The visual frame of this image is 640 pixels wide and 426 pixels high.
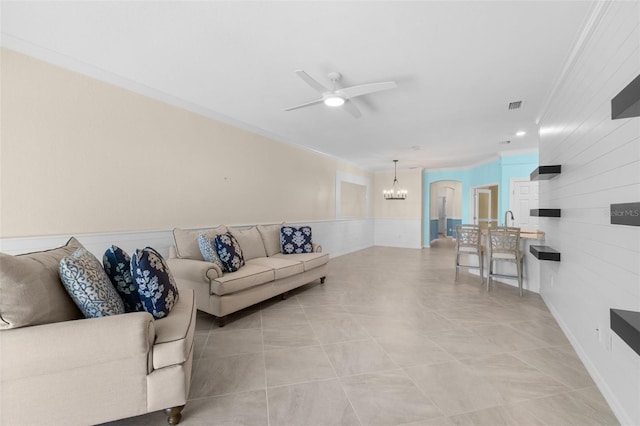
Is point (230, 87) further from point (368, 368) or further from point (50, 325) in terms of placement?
point (368, 368)

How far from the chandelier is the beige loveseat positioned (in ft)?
24.5

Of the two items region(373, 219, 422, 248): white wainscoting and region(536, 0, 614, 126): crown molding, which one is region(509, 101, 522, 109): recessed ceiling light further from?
region(373, 219, 422, 248): white wainscoting

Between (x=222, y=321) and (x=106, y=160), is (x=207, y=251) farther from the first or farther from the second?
(x=106, y=160)

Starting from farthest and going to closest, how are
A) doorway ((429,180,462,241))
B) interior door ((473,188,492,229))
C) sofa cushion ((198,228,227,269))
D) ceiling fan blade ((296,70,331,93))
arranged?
doorway ((429,180,462,241)) < interior door ((473,188,492,229)) < sofa cushion ((198,228,227,269)) < ceiling fan blade ((296,70,331,93))

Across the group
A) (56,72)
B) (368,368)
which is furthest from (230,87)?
(368,368)

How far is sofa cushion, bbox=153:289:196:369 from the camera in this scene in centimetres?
147

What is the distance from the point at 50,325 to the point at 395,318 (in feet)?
9.32

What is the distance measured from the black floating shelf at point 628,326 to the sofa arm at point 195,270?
9.50 ft

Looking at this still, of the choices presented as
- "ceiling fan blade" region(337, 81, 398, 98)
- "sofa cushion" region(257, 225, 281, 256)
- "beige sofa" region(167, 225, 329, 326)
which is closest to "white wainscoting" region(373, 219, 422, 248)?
"beige sofa" region(167, 225, 329, 326)

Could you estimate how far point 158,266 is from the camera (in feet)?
6.15

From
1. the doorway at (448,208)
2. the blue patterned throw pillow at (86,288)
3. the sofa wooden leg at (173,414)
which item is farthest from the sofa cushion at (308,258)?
the doorway at (448,208)

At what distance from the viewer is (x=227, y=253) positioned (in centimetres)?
312

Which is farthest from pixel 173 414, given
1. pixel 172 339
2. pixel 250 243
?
pixel 250 243

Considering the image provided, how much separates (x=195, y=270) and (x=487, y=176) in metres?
7.53
